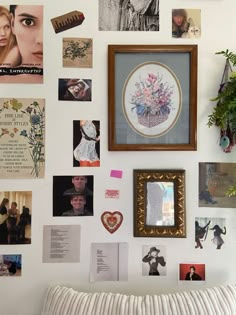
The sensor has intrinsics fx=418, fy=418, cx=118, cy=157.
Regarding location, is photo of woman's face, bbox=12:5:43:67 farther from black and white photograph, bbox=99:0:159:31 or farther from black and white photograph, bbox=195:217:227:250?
black and white photograph, bbox=195:217:227:250

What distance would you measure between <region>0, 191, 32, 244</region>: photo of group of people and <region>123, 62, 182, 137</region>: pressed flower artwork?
47 centimetres

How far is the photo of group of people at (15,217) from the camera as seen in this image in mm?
1465

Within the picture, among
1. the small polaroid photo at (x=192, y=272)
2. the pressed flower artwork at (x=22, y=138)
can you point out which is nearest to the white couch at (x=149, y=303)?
the small polaroid photo at (x=192, y=272)

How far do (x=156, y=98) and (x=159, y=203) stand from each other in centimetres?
37

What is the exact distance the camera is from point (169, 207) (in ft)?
4.84

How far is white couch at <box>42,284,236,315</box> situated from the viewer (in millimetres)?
1301

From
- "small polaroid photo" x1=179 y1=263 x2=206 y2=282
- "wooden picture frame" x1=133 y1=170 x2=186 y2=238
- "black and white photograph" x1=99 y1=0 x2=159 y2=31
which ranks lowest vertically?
"small polaroid photo" x1=179 y1=263 x2=206 y2=282

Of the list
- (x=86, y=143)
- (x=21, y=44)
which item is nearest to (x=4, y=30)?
(x=21, y=44)

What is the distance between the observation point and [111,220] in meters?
1.48

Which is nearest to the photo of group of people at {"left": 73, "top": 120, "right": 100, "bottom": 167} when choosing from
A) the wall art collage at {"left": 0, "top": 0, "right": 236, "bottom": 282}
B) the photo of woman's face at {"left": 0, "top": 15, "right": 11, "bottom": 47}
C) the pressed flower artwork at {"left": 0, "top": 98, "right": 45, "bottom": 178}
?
the wall art collage at {"left": 0, "top": 0, "right": 236, "bottom": 282}

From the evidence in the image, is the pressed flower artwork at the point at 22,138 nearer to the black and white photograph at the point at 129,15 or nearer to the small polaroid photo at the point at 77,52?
the small polaroid photo at the point at 77,52

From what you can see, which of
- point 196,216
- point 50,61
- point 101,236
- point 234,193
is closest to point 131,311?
point 101,236

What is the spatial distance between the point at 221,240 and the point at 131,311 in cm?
42

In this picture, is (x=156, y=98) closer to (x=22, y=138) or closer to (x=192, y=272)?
(x=22, y=138)
